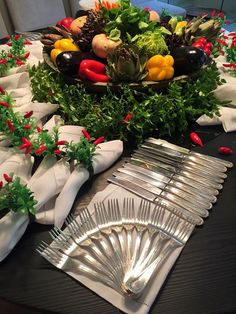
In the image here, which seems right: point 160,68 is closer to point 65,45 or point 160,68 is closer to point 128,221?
point 65,45

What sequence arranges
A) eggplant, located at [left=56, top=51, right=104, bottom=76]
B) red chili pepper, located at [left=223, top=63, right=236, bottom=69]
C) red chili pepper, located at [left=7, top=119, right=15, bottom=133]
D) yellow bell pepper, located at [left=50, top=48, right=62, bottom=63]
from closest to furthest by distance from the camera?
1. red chili pepper, located at [left=7, top=119, right=15, bottom=133]
2. eggplant, located at [left=56, top=51, right=104, bottom=76]
3. yellow bell pepper, located at [left=50, top=48, right=62, bottom=63]
4. red chili pepper, located at [left=223, top=63, right=236, bottom=69]

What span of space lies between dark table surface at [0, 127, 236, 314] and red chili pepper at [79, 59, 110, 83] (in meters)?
0.53

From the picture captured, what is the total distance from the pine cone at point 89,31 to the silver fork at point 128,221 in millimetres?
681

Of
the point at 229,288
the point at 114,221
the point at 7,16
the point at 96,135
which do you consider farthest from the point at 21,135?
the point at 7,16

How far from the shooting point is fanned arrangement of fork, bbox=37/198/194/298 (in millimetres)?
569

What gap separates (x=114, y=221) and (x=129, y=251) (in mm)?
86

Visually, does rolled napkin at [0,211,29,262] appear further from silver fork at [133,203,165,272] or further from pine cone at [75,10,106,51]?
pine cone at [75,10,106,51]

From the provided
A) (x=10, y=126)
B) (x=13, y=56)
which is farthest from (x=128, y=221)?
(x=13, y=56)

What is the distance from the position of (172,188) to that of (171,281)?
0.24m

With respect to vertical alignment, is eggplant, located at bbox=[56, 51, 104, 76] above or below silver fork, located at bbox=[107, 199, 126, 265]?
above

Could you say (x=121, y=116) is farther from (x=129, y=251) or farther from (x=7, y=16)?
(x=7, y=16)

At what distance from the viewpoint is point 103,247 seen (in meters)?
0.62

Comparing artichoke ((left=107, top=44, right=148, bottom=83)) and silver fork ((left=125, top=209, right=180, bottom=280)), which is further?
artichoke ((left=107, top=44, right=148, bottom=83))

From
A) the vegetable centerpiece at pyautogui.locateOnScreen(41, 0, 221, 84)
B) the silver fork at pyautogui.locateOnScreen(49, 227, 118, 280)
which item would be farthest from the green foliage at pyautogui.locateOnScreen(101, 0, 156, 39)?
the silver fork at pyautogui.locateOnScreen(49, 227, 118, 280)
